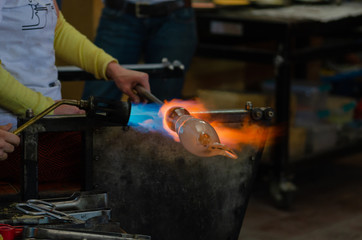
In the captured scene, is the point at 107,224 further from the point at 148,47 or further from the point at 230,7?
the point at 230,7

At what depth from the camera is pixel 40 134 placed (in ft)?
5.01

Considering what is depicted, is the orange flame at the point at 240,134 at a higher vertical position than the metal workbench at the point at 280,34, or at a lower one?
higher

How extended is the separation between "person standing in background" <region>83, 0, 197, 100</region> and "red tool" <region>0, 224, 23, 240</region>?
164 cm

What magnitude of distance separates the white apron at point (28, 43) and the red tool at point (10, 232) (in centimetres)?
56

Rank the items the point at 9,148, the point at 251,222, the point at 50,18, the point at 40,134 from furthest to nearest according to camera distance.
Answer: the point at 251,222 → the point at 50,18 → the point at 40,134 → the point at 9,148

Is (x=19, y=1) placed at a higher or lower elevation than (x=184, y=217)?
higher

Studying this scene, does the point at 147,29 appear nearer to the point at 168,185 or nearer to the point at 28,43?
the point at 28,43

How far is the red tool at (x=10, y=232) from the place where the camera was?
43.6 inches

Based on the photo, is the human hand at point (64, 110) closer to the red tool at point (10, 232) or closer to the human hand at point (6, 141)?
the human hand at point (6, 141)

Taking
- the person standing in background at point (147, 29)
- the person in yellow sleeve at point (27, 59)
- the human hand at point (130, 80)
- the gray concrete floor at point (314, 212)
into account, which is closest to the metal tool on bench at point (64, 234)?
the person in yellow sleeve at point (27, 59)

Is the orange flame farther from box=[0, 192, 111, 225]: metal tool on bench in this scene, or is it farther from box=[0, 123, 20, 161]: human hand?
box=[0, 123, 20, 161]: human hand

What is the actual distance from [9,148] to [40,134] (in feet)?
0.72

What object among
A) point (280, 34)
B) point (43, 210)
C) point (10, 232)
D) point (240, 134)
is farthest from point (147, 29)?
point (10, 232)

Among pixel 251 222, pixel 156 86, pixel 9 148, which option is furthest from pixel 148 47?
pixel 9 148
